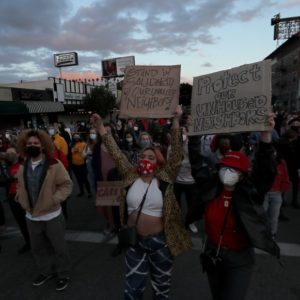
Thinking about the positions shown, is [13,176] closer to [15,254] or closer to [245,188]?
[15,254]

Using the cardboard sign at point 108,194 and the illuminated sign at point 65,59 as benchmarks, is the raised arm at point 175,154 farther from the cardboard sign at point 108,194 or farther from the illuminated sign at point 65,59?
the illuminated sign at point 65,59

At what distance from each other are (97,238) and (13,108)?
22.3m

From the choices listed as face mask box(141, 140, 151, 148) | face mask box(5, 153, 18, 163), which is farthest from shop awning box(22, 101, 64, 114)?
face mask box(5, 153, 18, 163)

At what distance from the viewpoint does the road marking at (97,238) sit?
4.68m

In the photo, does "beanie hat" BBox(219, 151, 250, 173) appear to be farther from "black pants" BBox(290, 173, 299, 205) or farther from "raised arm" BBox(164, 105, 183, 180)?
"black pants" BBox(290, 173, 299, 205)

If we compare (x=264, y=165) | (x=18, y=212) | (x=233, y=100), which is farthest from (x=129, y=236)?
(x=18, y=212)

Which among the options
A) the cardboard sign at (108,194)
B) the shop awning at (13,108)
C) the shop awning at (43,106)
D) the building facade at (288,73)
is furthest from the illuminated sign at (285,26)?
the cardboard sign at (108,194)

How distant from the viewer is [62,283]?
152 inches

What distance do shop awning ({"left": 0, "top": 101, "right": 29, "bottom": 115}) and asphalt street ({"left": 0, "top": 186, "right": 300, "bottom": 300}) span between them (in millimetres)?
20433

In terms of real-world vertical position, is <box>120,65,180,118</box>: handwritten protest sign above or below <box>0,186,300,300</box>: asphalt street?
above

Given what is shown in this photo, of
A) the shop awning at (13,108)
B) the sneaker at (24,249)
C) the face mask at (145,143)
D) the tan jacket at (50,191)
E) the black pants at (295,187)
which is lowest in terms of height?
the sneaker at (24,249)

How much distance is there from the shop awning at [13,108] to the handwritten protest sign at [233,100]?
2354 centimetres

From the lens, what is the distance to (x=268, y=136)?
2.51 meters

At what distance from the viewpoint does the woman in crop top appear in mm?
2855
